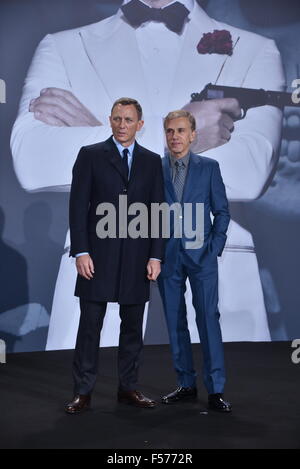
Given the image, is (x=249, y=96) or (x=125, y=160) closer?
(x=125, y=160)

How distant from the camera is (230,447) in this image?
Answer: 260 centimetres

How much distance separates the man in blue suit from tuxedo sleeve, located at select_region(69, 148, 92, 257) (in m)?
0.42

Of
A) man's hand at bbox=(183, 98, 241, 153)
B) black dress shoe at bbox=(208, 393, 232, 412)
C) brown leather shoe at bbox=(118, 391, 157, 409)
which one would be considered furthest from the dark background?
black dress shoe at bbox=(208, 393, 232, 412)

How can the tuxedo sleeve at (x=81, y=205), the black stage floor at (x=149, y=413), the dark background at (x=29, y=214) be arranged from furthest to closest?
the dark background at (x=29, y=214), the tuxedo sleeve at (x=81, y=205), the black stage floor at (x=149, y=413)

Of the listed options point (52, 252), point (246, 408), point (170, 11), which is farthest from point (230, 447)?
point (170, 11)

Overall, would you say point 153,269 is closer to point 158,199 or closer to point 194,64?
point 158,199

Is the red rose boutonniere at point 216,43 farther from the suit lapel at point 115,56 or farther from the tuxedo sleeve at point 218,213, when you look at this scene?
the tuxedo sleeve at point 218,213

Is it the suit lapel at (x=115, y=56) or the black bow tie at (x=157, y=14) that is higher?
the black bow tie at (x=157, y=14)

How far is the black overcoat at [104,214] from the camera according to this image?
3057 millimetres

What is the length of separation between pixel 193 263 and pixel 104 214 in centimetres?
49

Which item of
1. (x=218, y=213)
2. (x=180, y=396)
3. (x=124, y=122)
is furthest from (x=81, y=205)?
(x=180, y=396)

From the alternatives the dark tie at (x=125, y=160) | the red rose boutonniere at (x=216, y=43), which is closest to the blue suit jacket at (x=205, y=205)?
the dark tie at (x=125, y=160)

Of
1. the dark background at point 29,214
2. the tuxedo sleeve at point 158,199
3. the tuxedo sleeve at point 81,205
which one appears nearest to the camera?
the tuxedo sleeve at point 81,205

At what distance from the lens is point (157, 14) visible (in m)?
5.00
